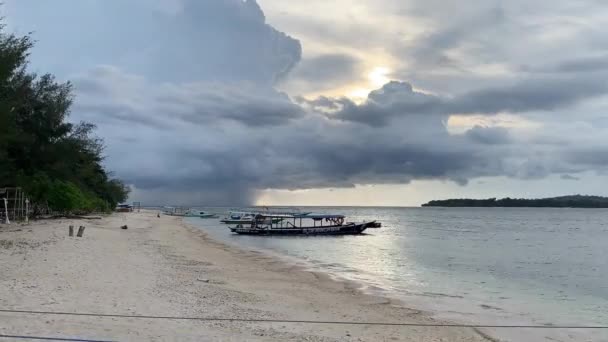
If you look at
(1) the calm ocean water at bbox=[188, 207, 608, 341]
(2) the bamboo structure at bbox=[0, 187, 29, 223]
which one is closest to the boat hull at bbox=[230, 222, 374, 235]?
(1) the calm ocean water at bbox=[188, 207, 608, 341]

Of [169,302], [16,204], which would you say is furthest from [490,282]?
[16,204]

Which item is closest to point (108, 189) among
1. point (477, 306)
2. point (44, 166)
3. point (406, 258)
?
point (44, 166)

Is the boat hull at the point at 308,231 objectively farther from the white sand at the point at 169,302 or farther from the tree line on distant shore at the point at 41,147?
the white sand at the point at 169,302

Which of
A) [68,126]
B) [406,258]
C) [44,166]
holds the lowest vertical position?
[406,258]

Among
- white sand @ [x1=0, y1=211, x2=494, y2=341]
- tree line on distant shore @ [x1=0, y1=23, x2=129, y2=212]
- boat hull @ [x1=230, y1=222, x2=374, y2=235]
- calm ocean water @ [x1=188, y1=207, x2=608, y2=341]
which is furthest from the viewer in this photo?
boat hull @ [x1=230, y1=222, x2=374, y2=235]

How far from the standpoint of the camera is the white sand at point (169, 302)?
9.02 metres

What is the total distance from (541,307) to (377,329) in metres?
9.47

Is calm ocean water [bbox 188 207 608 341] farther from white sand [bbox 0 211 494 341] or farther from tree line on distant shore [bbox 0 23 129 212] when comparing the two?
tree line on distant shore [bbox 0 23 129 212]

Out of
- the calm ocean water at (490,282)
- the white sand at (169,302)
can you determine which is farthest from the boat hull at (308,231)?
the white sand at (169,302)

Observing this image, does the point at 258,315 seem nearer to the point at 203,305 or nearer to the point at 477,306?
the point at 203,305

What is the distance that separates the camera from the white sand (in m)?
9.02

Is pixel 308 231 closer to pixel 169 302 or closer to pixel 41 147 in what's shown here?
pixel 41 147

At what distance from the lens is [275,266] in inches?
1078

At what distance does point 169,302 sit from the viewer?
12.1 meters
